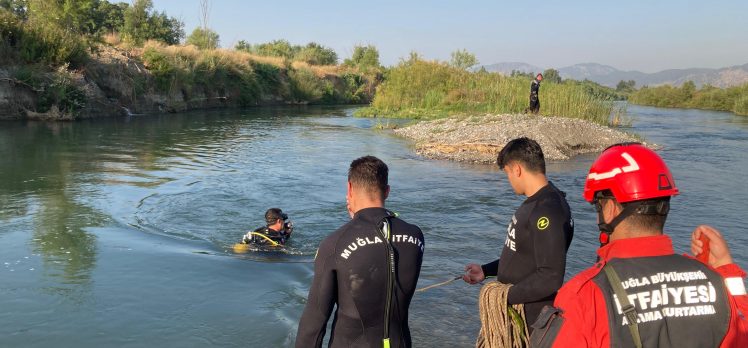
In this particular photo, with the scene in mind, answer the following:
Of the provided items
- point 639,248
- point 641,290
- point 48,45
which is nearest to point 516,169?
point 639,248

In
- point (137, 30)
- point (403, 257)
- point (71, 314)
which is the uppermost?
point (137, 30)

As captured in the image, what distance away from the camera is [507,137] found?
19.5m

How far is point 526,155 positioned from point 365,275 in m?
1.37

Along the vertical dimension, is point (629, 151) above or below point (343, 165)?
above

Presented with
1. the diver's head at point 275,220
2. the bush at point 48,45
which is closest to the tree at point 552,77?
the bush at point 48,45

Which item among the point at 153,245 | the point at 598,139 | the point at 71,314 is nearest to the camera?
the point at 71,314

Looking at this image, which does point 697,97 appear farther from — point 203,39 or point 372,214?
point 372,214

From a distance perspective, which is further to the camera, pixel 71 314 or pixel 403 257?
pixel 71 314

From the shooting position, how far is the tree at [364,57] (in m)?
76.9

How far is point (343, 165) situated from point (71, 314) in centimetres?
1130

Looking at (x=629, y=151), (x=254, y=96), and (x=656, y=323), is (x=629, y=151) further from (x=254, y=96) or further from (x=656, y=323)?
(x=254, y=96)

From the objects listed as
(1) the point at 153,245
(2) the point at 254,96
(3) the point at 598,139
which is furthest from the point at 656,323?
(2) the point at 254,96

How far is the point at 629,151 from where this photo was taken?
7.27 feet

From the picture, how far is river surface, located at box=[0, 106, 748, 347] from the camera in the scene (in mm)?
5855
